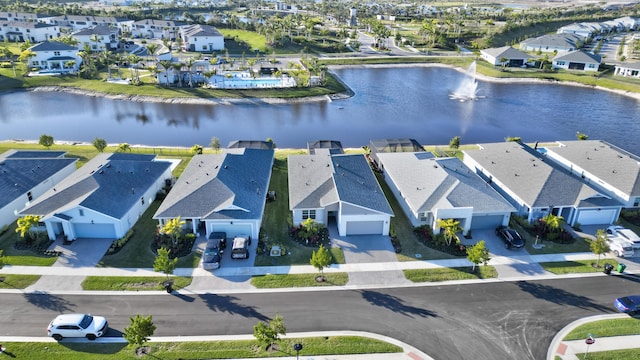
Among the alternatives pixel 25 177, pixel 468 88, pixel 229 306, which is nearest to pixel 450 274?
pixel 229 306

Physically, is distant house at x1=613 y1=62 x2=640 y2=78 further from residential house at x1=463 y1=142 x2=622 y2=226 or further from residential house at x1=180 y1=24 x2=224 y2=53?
residential house at x1=180 y1=24 x2=224 y2=53

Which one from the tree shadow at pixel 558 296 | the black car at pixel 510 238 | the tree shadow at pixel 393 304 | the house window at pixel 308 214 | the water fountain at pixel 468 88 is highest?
the water fountain at pixel 468 88

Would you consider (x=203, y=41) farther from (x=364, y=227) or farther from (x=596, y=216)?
(x=596, y=216)

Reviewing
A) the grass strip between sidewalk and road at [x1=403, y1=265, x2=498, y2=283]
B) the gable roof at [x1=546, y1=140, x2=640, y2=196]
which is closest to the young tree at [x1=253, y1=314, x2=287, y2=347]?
the grass strip between sidewalk and road at [x1=403, y1=265, x2=498, y2=283]

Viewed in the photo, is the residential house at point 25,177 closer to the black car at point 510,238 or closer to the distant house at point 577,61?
the black car at point 510,238

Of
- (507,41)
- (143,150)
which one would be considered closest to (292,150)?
(143,150)

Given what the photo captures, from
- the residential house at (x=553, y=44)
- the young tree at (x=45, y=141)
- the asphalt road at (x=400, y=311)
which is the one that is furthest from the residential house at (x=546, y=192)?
the residential house at (x=553, y=44)

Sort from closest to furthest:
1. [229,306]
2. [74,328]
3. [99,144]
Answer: [74,328]
[229,306]
[99,144]
